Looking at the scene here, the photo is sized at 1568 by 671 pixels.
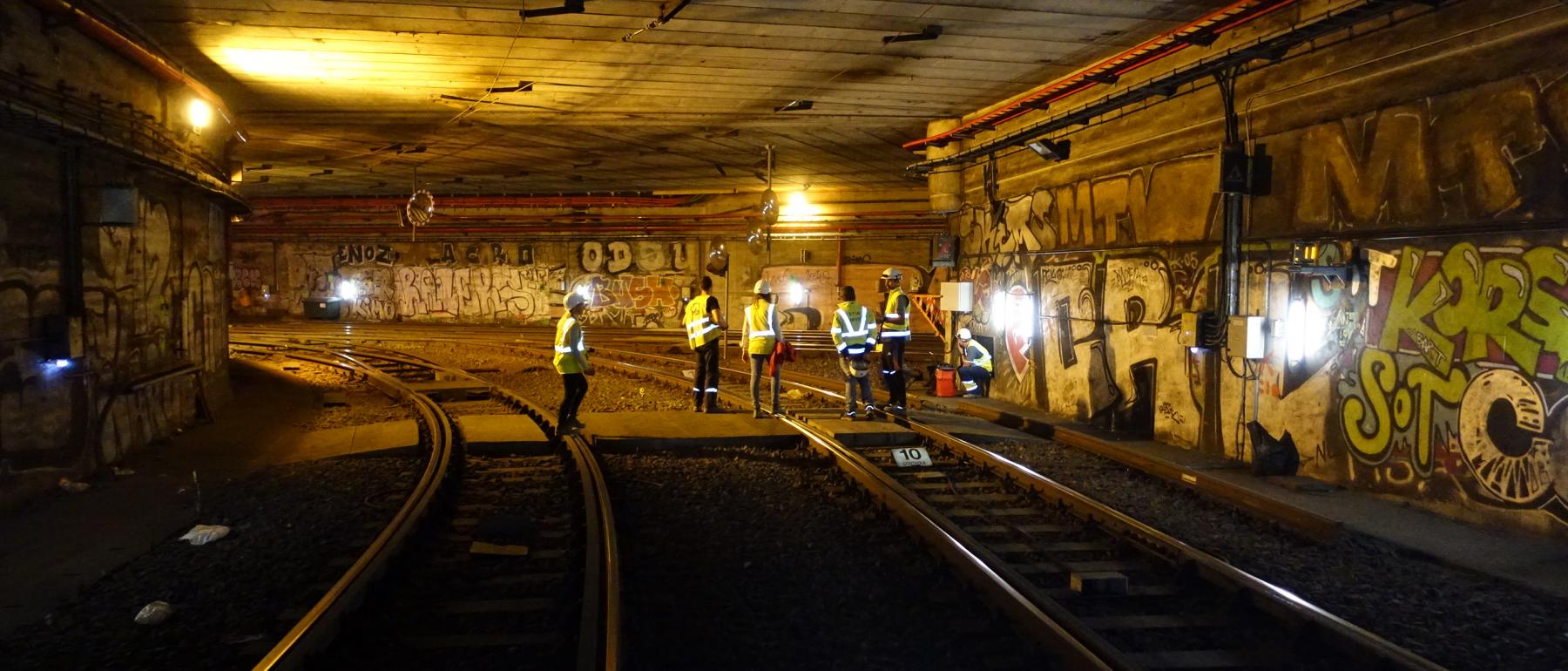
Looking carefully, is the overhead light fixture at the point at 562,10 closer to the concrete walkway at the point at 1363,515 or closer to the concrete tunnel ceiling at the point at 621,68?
the concrete tunnel ceiling at the point at 621,68

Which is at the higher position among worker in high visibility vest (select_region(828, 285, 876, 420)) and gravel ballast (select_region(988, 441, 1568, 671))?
worker in high visibility vest (select_region(828, 285, 876, 420))

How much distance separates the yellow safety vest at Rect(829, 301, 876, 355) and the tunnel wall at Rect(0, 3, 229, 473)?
7.58 m

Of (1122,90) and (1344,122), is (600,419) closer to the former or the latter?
(1122,90)

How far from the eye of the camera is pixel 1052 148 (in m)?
12.2

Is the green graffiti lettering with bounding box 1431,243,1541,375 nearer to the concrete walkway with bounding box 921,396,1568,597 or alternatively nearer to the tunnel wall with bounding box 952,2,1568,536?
the tunnel wall with bounding box 952,2,1568,536

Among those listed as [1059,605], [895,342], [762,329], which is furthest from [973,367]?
[1059,605]

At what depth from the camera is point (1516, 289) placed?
6.75m

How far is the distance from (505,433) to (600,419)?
130cm

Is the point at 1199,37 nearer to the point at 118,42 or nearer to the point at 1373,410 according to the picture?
the point at 1373,410

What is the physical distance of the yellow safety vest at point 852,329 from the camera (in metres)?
11.7

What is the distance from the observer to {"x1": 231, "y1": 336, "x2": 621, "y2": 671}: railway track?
4.79m

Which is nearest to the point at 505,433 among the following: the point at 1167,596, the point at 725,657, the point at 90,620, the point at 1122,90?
the point at 90,620

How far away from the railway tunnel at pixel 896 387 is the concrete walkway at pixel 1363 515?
0.17 ft

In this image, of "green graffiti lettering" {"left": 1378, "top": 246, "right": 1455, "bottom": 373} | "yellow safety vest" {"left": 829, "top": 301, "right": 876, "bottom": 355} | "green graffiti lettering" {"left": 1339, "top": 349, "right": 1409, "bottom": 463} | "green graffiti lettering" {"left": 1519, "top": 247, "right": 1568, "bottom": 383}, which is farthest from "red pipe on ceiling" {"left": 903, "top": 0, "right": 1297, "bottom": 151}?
"yellow safety vest" {"left": 829, "top": 301, "right": 876, "bottom": 355}
